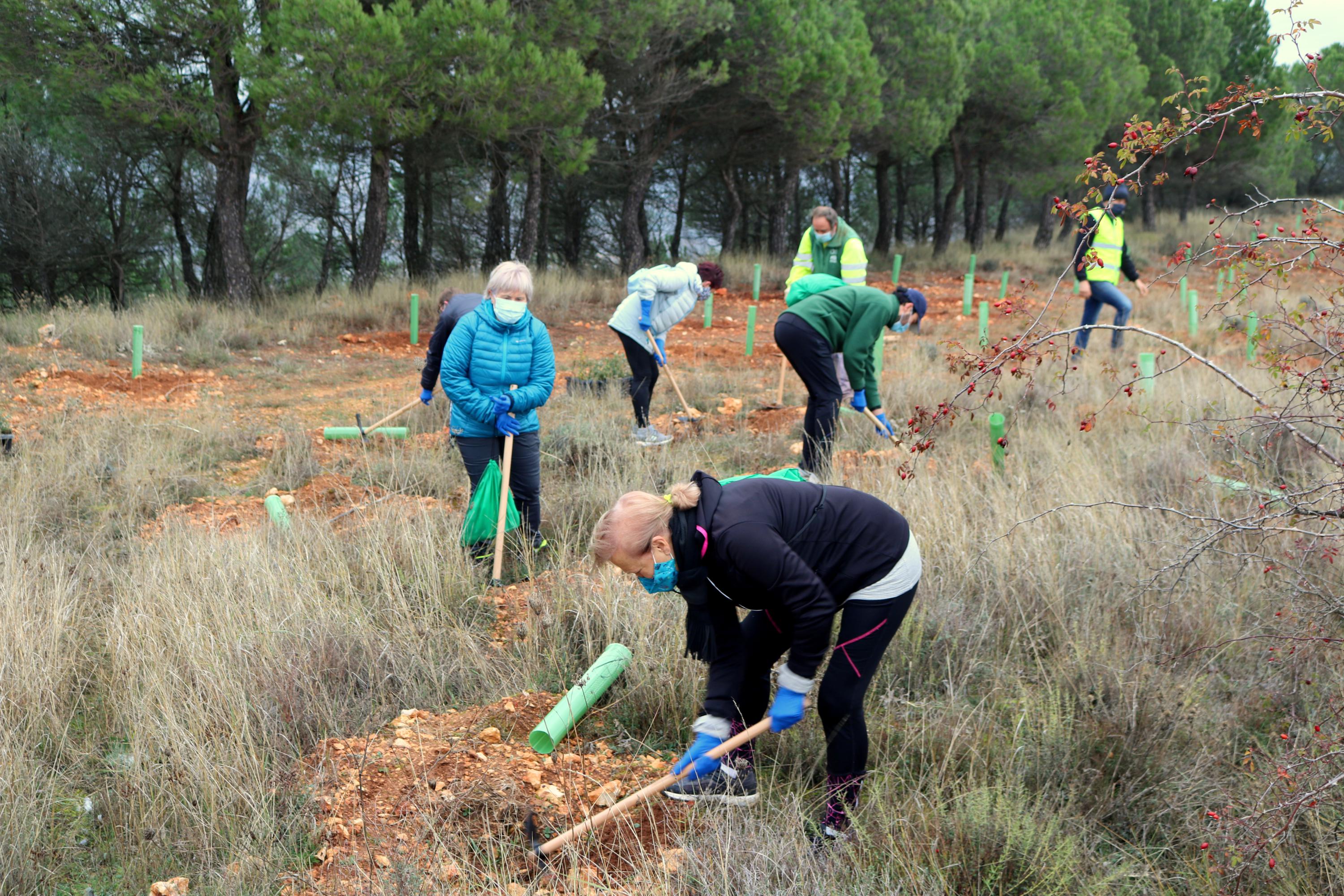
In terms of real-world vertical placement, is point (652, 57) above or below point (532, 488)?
above

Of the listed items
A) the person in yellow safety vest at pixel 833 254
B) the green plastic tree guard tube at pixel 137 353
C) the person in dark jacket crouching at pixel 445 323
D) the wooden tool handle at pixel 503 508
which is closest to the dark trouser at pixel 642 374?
the person in yellow safety vest at pixel 833 254

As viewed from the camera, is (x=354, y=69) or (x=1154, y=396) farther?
(x=354, y=69)

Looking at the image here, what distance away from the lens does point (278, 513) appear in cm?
534

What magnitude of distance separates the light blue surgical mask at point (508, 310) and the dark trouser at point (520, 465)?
628 mm

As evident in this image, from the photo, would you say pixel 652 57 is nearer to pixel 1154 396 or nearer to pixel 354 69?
pixel 354 69

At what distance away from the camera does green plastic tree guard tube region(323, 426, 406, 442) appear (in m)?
7.21

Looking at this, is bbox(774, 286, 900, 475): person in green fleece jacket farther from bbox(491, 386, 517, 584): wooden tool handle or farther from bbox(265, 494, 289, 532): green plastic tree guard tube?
bbox(265, 494, 289, 532): green plastic tree guard tube

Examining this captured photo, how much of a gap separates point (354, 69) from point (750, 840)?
11262 mm

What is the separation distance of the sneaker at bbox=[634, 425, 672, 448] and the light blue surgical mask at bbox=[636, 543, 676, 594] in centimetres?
434

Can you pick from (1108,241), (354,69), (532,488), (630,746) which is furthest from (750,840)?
(354,69)

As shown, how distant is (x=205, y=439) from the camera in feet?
24.3

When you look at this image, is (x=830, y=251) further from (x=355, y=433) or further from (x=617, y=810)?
(x=617, y=810)

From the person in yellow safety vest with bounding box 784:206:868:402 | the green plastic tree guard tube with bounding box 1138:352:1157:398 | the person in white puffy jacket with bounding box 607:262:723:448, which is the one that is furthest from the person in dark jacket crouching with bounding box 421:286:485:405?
the green plastic tree guard tube with bounding box 1138:352:1157:398

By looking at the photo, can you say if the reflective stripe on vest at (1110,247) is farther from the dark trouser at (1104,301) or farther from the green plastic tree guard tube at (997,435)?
the green plastic tree guard tube at (997,435)
